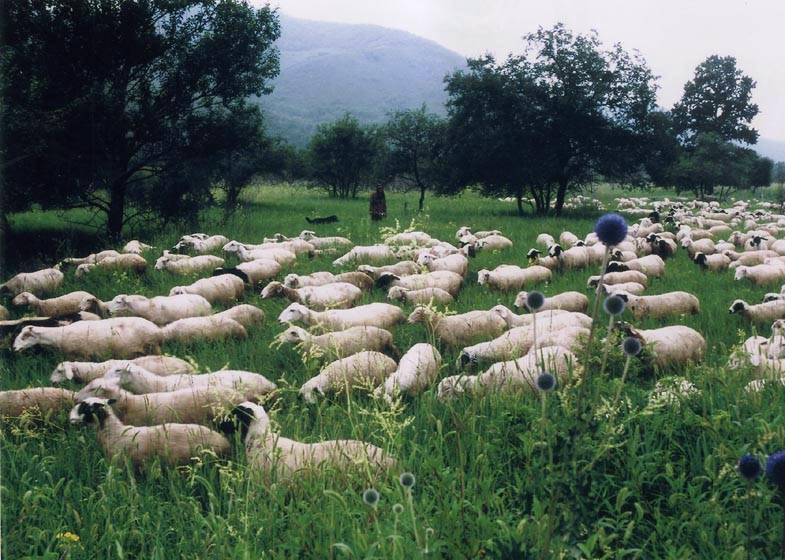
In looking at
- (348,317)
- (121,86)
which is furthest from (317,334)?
(121,86)

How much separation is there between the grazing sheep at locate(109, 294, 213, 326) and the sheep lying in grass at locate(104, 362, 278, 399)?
258cm

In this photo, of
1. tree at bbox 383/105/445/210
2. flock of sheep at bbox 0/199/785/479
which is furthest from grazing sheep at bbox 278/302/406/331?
tree at bbox 383/105/445/210

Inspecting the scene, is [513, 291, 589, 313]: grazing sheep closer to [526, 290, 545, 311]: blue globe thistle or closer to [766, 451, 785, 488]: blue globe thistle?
[526, 290, 545, 311]: blue globe thistle

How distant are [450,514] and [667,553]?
1.02 meters

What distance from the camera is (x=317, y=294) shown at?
26.9 feet

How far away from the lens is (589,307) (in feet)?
27.4

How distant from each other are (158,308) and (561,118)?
19325 mm

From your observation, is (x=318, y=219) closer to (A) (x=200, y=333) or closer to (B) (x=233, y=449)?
(A) (x=200, y=333)

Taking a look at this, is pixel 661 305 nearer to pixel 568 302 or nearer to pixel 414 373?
pixel 568 302

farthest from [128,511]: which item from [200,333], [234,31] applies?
[234,31]

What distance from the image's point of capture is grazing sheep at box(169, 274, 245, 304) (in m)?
8.38

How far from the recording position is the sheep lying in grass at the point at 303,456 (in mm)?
3260

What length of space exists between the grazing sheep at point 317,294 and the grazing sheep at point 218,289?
679 millimetres

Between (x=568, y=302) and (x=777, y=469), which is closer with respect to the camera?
(x=777, y=469)
